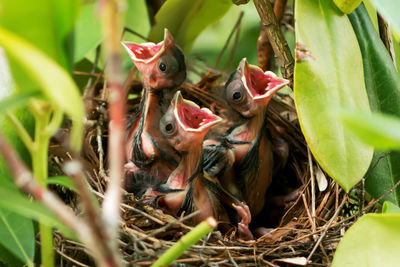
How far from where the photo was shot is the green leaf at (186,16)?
4.19 ft

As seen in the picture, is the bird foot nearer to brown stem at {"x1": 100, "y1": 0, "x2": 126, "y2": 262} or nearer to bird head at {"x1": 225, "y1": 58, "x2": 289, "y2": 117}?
bird head at {"x1": 225, "y1": 58, "x2": 289, "y2": 117}

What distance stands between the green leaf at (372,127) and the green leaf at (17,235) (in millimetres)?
553

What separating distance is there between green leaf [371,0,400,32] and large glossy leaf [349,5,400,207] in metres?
0.37

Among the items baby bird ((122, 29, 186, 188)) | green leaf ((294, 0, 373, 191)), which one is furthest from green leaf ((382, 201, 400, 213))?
baby bird ((122, 29, 186, 188))

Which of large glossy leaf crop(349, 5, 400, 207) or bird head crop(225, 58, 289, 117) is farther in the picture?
bird head crop(225, 58, 289, 117)

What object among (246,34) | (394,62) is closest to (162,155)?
(394,62)

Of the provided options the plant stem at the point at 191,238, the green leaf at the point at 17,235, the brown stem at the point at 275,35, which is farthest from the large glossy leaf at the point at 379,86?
the green leaf at the point at 17,235

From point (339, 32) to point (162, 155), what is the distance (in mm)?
487

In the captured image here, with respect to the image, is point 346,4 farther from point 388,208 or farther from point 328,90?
point 388,208

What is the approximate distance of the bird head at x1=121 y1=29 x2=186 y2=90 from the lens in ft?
3.71

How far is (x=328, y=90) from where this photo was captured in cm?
87

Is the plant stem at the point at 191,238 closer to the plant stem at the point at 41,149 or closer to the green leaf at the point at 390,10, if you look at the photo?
the plant stem at the point at 41,149

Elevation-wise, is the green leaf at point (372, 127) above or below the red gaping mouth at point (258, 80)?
above

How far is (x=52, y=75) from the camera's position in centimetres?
43
